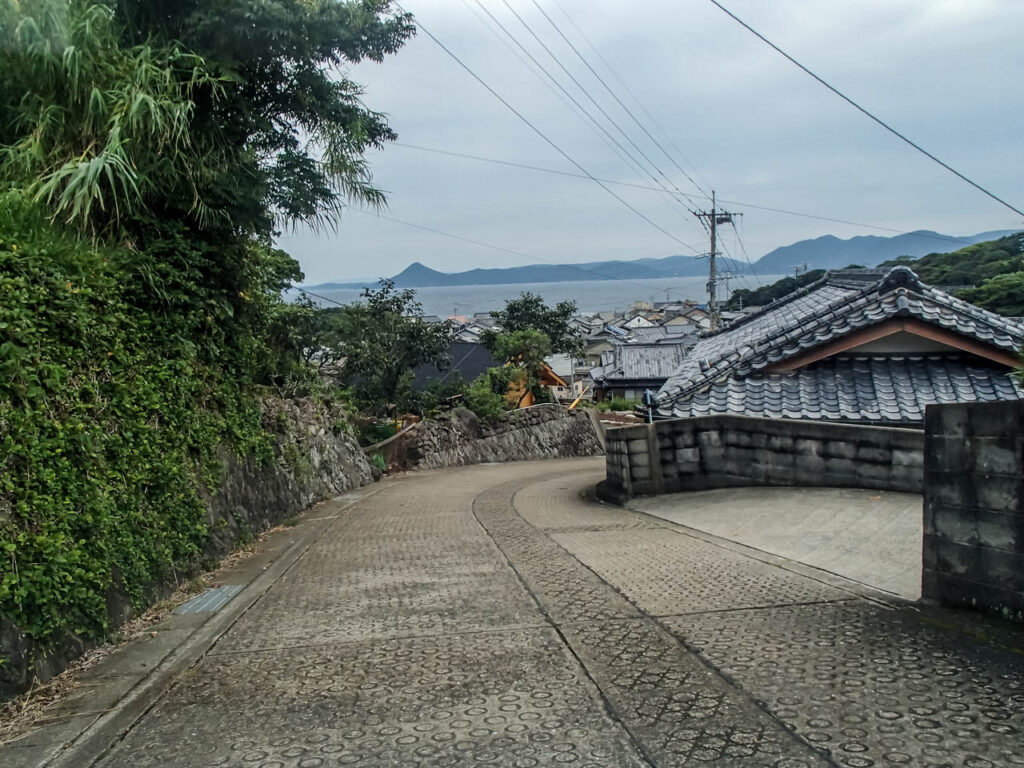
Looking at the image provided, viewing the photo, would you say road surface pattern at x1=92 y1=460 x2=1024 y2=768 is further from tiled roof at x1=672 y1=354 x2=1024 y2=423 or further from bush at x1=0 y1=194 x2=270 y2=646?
tiled roof at x1=672 y1=354 x2=1024 y2=423

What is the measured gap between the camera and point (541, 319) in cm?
4631

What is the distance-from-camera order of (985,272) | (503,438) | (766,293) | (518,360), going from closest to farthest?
(503,438) < (518,360) < (985,272) < (766,293)

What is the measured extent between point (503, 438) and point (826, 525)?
24964 millimetres

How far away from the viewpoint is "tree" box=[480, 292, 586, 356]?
45.6 metres

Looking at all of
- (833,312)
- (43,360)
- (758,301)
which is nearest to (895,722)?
(43,360)

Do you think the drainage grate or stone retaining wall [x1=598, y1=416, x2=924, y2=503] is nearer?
the drainage grate

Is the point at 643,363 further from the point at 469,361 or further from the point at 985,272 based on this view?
the point at 985,272

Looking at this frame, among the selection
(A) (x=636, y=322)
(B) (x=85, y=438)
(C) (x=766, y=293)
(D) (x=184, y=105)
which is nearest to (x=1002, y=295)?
(D) (x=184, y=105)

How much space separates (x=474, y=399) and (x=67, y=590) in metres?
27.9

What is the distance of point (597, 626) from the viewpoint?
549cm

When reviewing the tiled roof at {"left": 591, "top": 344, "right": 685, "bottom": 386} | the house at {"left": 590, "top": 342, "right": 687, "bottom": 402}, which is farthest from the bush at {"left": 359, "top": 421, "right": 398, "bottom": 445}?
the tiled roof at {"left": 591, "top": 344, "right": 685, "bottom": 386}

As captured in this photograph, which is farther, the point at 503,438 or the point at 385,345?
the point at 503,438

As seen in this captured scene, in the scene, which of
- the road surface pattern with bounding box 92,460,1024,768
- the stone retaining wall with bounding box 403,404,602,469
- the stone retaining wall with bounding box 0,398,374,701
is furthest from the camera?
the stone retaining wall with bounding box 403,404,602,469

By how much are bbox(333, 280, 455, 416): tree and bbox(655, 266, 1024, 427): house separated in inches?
689
